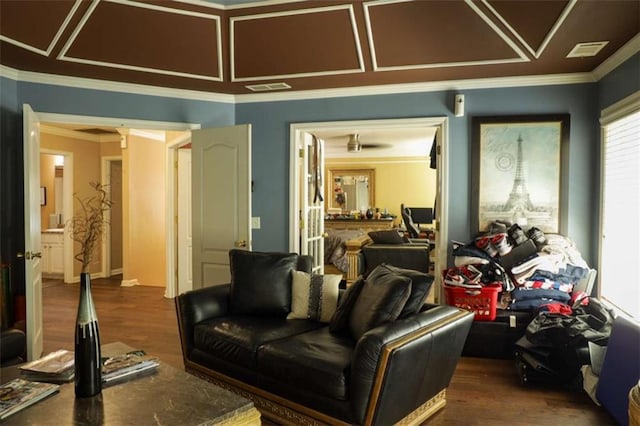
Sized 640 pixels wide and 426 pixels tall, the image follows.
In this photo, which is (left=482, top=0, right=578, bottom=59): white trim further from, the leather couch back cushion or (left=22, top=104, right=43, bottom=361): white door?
(left=22, top=104, right=43, bottom=361): white door

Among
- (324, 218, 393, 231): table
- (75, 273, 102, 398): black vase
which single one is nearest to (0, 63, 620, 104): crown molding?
(75, 273, 102, 398): black vase

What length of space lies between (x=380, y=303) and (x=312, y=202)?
2677mm

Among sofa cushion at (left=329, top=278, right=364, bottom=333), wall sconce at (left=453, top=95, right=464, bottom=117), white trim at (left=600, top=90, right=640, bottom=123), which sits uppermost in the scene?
wall sconce at (left=453, top=95, right=464, bottom=117)

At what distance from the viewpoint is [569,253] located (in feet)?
12.2

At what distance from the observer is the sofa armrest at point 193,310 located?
316cm

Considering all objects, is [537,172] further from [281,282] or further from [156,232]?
[156,232]

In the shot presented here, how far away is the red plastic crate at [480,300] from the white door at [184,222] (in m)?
3.76

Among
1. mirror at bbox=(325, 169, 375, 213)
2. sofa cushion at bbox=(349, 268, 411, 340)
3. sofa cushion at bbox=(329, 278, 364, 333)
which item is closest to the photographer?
sofa cushion at bbox=(349, 268, 411, 340)

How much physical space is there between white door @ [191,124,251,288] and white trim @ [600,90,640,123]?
3063 mm

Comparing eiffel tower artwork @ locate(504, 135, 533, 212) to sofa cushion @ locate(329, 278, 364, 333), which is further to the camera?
eiffel tower artwork @ locate(504, 135, 533, 212)

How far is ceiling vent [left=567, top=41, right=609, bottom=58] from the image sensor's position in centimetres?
317

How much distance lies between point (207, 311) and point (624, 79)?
11.7 feet

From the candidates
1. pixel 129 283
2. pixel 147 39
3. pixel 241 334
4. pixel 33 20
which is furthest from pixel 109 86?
pixel 129 283

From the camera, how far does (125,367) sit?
84.4 inches
